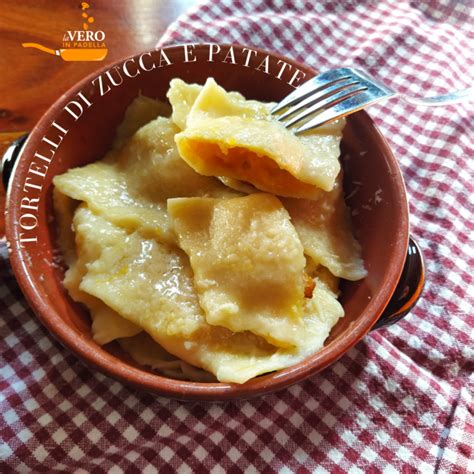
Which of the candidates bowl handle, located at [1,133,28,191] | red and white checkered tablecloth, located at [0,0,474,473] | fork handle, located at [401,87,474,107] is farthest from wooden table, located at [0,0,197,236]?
fork handle, located at [401,87,474,107]

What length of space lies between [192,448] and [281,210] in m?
0.49

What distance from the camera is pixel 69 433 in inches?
40.7

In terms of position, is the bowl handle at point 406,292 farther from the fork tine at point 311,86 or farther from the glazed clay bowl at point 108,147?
the fork tine at point 311,86

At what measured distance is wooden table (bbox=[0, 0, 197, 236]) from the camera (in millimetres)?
1353

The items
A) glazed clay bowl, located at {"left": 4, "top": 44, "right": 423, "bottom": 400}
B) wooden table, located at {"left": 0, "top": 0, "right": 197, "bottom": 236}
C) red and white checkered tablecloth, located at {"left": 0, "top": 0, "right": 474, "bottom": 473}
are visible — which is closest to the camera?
glazed clay bowl, located at {"left": 4, "top": 44, "right": 423, "bottom": 400}

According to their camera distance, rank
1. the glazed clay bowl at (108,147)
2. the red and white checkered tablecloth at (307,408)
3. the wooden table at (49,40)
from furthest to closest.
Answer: the wooden table at (49,40) < the red and white checkered tablecloth at (307,408) < the glazed clay bowl at (108,147)

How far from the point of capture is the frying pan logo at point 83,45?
144 cm

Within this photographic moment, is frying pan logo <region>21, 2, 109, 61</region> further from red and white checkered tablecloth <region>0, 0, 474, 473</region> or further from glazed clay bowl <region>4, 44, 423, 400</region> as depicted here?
red and white checkered tablecloth <region>0, 0, 474, 473</region>

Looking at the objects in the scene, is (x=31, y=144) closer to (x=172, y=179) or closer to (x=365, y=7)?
(x=172, y=179)

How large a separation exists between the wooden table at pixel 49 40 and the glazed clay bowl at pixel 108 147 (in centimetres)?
23

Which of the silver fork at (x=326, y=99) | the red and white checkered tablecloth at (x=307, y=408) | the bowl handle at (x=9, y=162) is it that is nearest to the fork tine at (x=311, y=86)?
the silver fork at (x=326, y=99)

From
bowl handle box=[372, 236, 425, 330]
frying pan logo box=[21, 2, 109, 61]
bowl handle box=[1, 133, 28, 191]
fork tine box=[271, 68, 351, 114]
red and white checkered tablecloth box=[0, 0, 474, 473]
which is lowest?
red and white checkered tablecloth box=[0, 0, 474, 473]

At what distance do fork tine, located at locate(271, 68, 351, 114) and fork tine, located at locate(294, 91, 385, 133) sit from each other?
6 cm

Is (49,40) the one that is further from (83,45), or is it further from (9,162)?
(9,162)
